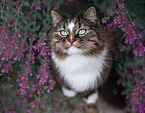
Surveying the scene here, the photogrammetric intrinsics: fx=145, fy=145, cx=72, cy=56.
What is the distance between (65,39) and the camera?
0.99m

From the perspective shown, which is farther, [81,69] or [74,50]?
[81,69]

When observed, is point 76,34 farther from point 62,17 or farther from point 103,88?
point 103,88

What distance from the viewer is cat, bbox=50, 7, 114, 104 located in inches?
38.6

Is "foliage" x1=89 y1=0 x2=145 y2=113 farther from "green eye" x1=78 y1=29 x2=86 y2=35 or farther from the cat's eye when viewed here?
the cat's eye

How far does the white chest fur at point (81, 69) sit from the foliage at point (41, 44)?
0.13m

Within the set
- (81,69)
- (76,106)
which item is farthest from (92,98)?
(81,69)

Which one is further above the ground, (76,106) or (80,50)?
(80,50)

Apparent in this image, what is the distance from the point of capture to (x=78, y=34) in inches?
38.6

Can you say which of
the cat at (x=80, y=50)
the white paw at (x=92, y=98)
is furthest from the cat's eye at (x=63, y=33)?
the white paw at (x=92, y=98)

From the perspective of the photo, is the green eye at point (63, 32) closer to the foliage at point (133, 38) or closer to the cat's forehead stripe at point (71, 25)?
the cat's forehead stripe at point (71, 25)

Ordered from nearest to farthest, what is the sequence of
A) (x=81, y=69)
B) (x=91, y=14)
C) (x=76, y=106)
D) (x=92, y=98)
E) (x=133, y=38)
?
(x=133, y=38) < (x=91, y=14) < (x=81, y=69) < (x=92, y=98) < (x=76, y=106)

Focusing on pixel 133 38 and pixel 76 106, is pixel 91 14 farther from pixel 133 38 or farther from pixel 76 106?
pixel 76 106

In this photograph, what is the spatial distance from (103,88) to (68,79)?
1.90ft

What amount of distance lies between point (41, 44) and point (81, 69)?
1.21ft
